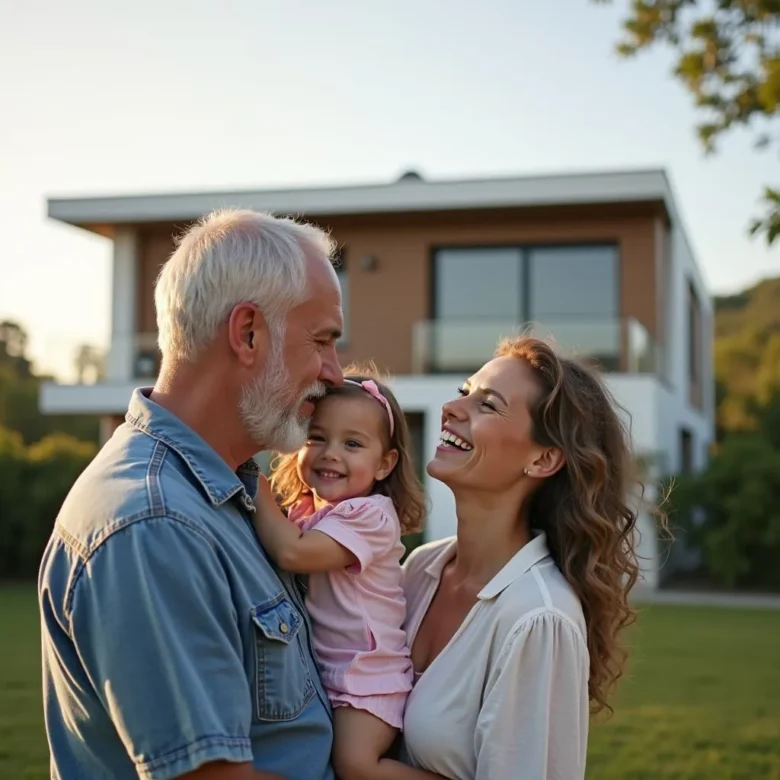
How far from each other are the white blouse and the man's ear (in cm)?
93

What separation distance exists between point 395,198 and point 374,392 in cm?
1709

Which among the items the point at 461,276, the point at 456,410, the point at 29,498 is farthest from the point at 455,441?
the point at 29,498

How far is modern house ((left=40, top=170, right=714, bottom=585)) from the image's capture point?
1909 centimetres

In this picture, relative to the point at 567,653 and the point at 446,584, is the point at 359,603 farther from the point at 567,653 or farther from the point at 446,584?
the point at 567,653

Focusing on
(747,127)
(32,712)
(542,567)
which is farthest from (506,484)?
(747,127)

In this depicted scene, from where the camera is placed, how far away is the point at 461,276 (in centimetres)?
2061

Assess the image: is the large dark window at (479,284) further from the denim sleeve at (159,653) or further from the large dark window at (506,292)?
the denim sleeve at (159,653)

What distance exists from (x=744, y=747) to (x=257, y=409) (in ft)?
18.3

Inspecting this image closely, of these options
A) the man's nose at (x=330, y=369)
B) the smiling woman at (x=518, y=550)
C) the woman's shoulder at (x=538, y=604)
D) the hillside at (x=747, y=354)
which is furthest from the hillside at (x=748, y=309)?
the man's nose at (x=330, y=369)

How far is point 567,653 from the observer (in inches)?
109

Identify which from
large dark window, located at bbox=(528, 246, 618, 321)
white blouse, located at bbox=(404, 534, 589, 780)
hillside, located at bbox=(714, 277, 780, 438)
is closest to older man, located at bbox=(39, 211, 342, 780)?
white blouse, located at bbox=(404, 534, 589, 780)

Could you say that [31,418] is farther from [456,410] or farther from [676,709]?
[456,410]

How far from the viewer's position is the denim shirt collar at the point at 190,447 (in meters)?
2.42

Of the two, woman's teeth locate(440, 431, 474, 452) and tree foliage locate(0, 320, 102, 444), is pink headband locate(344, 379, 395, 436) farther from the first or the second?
tree foliage locate(0, 320, 102, 444)
